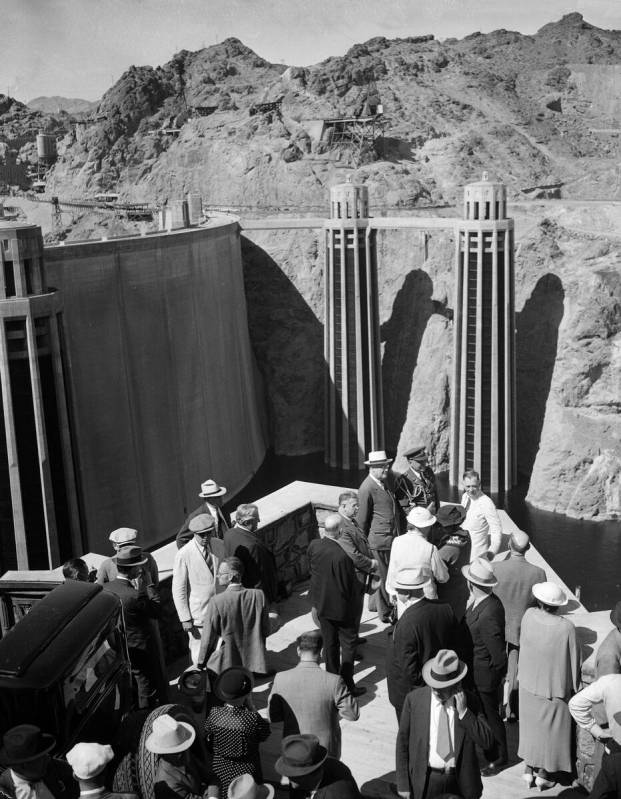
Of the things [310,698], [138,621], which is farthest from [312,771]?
[138,621]

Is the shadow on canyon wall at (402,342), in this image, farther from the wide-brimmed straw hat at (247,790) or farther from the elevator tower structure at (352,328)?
the wide-brimmed straw hat at (247,790)

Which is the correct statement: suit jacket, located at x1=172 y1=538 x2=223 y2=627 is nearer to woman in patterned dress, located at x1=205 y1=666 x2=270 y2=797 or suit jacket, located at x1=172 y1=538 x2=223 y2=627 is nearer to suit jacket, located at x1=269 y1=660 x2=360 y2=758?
suit jacket, located at x1=269 y1=660 x2=360 y2=758

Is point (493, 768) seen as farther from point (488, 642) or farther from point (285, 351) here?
point (285, 351)

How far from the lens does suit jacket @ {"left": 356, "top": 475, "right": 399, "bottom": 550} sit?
11258 mm

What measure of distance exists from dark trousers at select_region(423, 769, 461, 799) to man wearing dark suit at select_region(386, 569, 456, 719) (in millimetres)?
1118

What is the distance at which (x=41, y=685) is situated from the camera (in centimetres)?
704

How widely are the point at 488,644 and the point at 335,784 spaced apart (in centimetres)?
266

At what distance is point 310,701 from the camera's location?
24.7ft

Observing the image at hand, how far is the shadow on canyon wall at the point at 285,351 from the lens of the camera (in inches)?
2431

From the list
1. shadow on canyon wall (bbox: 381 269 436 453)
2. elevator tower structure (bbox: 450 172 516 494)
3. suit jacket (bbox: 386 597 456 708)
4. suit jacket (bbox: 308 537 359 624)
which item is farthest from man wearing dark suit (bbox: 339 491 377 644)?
shadow on canyon wall (bbox: 381 269 436 453)

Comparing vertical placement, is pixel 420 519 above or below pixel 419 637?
above

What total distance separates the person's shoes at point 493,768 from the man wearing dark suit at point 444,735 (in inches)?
65.4

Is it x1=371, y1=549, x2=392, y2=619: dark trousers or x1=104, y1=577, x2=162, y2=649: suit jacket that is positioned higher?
x1=104, y1=577, x2=162, y2=649: suit jacket

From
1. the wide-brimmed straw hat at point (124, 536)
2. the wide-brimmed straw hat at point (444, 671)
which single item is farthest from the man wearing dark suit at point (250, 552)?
the wide-brimmed straw hat at point (444, 671)
